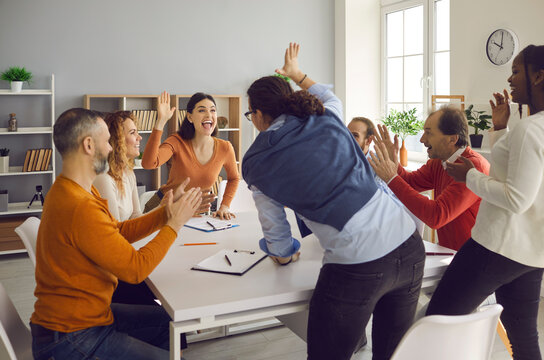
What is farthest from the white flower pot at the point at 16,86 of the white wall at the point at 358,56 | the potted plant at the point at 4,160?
the white wall at the point at 358,56

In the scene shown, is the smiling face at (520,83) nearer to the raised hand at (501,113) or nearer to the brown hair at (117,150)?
the raised hand at (501,113)

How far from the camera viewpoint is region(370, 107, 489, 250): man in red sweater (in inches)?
88.2

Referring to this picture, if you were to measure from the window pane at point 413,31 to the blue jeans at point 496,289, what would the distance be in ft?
14.6

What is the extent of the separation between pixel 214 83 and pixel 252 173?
4556mm

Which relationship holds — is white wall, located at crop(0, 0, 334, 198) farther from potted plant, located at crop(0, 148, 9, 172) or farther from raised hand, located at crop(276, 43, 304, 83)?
raised hand, located at crop(276, 43, 304, 83)

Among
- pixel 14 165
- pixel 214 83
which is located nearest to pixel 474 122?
pixel 214 83

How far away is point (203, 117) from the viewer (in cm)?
339

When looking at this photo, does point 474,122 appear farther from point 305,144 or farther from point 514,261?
point 305,144

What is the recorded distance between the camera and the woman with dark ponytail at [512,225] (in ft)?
5.82

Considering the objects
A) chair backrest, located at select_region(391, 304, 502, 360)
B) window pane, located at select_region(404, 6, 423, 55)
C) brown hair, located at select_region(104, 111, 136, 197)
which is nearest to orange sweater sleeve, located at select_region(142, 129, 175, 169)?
brown hair, located at select_region(104, 111, 136, 197)

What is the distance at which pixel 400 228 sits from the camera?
1708 millimetres

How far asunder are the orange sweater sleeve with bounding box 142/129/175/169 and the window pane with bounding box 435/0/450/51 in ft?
11.7

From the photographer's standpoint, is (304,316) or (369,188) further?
(304,316)

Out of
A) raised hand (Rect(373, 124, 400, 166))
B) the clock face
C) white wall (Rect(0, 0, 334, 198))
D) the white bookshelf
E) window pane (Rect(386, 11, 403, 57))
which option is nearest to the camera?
raised hand (Rect(373, 124, 400, 166))
